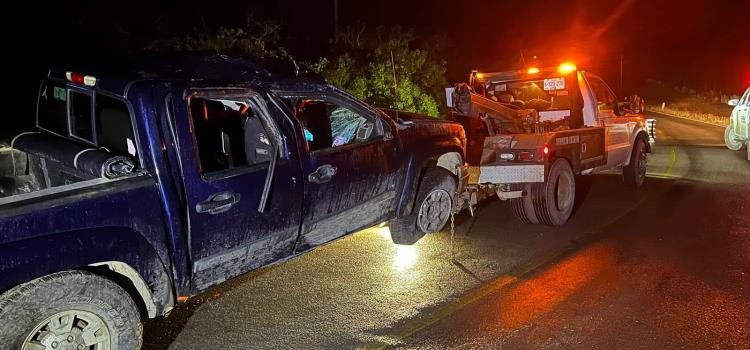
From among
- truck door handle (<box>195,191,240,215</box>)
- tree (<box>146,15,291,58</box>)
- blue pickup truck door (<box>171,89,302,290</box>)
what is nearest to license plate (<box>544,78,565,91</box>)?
tree (<box>146,15,291,58</box>)

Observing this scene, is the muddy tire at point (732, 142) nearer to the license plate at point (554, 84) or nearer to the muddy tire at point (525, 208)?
the license plate at point (554, 84)

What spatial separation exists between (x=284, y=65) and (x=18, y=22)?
8797 mm

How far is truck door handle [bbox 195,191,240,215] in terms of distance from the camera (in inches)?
147

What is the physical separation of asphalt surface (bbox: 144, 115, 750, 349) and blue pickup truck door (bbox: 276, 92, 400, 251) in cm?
64

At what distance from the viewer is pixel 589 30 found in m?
53.4

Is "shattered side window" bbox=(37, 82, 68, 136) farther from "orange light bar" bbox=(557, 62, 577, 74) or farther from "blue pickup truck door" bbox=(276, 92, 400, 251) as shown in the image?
"orange light bar" bbox=(557, 62, 577, 74)

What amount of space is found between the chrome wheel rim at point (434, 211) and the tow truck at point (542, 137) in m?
0.30

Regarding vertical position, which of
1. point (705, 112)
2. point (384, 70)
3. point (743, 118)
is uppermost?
point (384, 70)

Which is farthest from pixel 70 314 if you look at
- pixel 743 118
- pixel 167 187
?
pixel 743 118


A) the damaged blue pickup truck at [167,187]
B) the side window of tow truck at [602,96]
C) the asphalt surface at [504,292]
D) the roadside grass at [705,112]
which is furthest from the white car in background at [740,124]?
the damaged blue pickup truck at [167,187]

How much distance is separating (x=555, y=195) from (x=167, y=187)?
505cm

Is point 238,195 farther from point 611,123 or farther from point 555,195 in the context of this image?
point 611,123

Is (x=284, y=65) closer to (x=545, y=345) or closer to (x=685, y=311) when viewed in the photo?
(x=545, y=345)

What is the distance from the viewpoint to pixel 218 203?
3807mm
